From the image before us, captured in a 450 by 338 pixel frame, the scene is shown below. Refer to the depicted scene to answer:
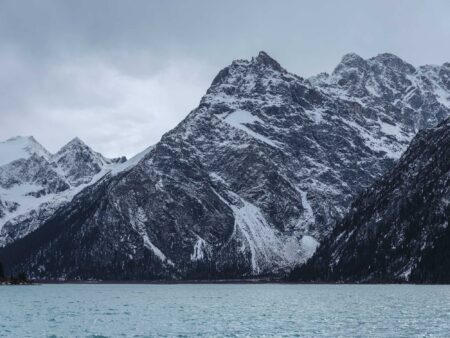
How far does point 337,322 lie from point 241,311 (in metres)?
30.4

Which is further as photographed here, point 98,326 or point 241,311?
point 241,311

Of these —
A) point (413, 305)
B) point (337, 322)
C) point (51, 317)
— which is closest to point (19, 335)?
point (51, 317)

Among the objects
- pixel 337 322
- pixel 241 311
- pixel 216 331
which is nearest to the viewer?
pixel 216 331

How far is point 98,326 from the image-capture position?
3893 inches

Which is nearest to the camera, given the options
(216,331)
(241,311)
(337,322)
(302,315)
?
(216,331)

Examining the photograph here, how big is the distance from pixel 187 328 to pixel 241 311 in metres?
31.5

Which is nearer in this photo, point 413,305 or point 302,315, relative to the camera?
point 302,315

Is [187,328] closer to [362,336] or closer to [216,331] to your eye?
[216,331]

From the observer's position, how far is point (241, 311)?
124 m

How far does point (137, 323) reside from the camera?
337ft

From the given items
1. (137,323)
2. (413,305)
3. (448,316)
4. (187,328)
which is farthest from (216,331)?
(413,305)

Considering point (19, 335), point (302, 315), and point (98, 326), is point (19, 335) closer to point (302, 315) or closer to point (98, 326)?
point (98, 326)

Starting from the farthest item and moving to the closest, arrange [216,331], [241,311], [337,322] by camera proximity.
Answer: [241,311], [337,322], [216,331]

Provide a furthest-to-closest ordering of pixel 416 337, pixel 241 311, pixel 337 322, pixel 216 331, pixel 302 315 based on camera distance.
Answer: pixel 241 311 < pixel 302 315 < pixel 337 322 < pixel 216 331 < pixel 416 337
